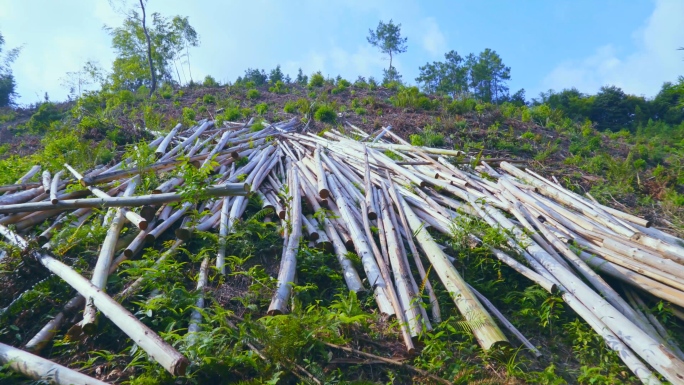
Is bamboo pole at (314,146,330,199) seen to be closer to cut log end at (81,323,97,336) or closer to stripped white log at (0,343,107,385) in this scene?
cut log end at (81,323,97,336)

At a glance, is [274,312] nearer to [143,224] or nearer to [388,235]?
[388,235]

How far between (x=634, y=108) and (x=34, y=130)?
80.1 ft

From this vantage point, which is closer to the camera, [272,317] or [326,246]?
[272,317]

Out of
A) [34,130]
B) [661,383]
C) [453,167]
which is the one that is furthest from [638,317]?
[34,130]

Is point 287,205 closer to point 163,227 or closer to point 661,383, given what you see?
point 163,227

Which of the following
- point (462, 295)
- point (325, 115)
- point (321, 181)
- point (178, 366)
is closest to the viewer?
point (178, 366)

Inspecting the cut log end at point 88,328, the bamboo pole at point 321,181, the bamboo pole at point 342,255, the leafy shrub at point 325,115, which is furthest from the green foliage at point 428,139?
the cut log end at point 88,328

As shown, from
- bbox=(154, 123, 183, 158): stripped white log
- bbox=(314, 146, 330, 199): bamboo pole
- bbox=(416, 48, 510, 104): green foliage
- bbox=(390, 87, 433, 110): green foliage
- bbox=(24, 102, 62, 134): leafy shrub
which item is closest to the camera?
bbox=(314, 146, 330, 199): bamboo pole

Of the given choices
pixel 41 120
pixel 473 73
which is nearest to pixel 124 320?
pixel 41 120

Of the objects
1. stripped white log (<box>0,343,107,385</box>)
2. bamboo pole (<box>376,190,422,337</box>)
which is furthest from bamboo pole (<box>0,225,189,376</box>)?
bamboo pole (<box>376,190,422,337</box>)

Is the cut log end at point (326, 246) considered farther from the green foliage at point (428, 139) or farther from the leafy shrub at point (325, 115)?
the leafy shrub at point (325, 115)

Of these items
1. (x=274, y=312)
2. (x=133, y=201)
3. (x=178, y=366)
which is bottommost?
(x=274, y=312)

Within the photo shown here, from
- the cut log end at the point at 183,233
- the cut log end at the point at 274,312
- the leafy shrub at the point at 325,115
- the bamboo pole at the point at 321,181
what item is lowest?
the cut log end at the point at 274,312

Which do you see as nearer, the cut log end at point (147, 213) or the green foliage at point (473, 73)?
the cut log end at point (147, 213)
